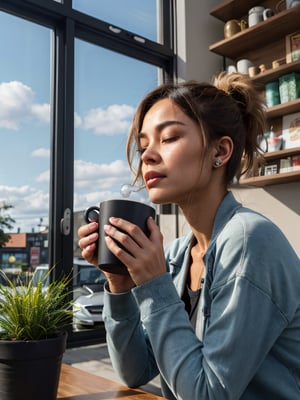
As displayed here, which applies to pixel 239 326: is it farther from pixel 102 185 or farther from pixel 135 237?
pixel 102 185

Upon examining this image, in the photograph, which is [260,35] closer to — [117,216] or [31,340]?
[117,216]

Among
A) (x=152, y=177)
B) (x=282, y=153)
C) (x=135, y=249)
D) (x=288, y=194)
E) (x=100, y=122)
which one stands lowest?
(x=135, y=249)

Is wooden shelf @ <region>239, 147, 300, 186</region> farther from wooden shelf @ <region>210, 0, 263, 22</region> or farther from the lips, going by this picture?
the lips

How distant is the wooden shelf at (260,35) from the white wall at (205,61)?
0.46 feet

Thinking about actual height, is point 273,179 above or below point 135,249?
above

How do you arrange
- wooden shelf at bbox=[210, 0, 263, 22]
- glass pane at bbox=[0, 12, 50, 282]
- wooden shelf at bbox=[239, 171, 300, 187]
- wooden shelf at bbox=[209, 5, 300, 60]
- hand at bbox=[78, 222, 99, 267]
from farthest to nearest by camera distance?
wooden shelf at bbox=[210, 0, 263, 22]
wooden shelf at bbox=[209, 5, 300, 60]
wooden shelf at bbox=[239, 171, 300, 187]
glass pane at bbox=[0, 12, 50, 282]
hand at bbox=[78, 222, 99, 267]

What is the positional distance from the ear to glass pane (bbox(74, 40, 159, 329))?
4.54 feet

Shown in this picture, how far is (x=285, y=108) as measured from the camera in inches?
90.5

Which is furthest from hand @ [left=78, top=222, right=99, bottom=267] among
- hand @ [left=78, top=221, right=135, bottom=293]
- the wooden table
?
the wooden table

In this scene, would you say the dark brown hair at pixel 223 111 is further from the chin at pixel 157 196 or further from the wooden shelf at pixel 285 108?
the wooden shelf at pixel 285 108

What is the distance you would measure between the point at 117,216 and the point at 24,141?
149 centimetres

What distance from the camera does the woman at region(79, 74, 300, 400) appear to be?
59 centimetres

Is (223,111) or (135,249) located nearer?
(135,249)

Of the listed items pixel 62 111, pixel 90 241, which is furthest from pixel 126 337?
pixel 62 111
